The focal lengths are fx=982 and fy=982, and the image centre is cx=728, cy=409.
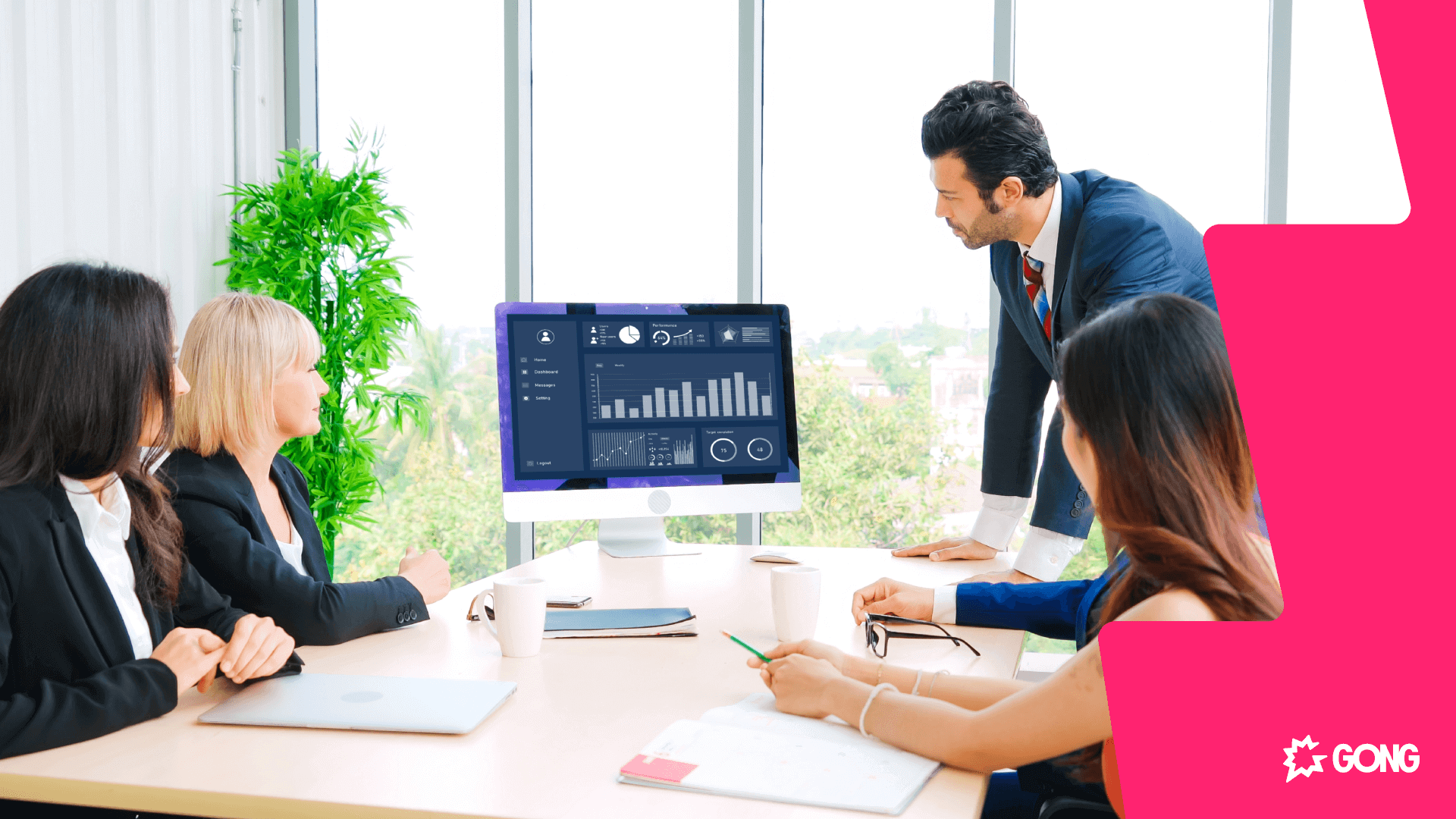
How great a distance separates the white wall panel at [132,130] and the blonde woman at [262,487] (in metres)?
1.48

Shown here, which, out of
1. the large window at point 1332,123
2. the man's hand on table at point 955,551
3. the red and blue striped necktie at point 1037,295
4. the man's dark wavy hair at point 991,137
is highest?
the large window at point 1332,123

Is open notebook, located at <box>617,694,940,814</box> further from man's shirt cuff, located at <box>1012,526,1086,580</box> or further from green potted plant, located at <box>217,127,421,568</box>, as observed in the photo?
green potted plant, located at <box>217,127,421,568</box>

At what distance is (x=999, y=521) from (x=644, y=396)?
0.76 meters

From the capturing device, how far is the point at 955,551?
194 cm

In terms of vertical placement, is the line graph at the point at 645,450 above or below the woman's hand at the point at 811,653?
above

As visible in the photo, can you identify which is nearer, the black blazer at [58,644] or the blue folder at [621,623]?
the black blazer at [58,644]

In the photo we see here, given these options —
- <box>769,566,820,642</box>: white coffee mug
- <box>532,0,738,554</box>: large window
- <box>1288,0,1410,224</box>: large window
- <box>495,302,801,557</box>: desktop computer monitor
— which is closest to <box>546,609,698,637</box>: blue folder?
<box>769,566,820,642</box>: white coffee mug

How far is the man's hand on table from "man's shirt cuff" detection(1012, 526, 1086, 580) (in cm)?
21

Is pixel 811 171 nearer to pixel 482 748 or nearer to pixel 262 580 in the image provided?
pixel 262 580

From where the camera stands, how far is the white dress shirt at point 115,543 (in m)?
1.12

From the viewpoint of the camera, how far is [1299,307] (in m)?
0.40

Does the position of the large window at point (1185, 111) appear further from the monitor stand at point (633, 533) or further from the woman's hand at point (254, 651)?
the woman's hand at point (254, 651)

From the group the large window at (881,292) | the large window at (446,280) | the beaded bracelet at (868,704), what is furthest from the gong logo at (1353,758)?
the large window at (446,280)

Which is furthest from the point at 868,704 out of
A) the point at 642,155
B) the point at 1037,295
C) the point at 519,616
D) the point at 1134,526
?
the point at 642,155
